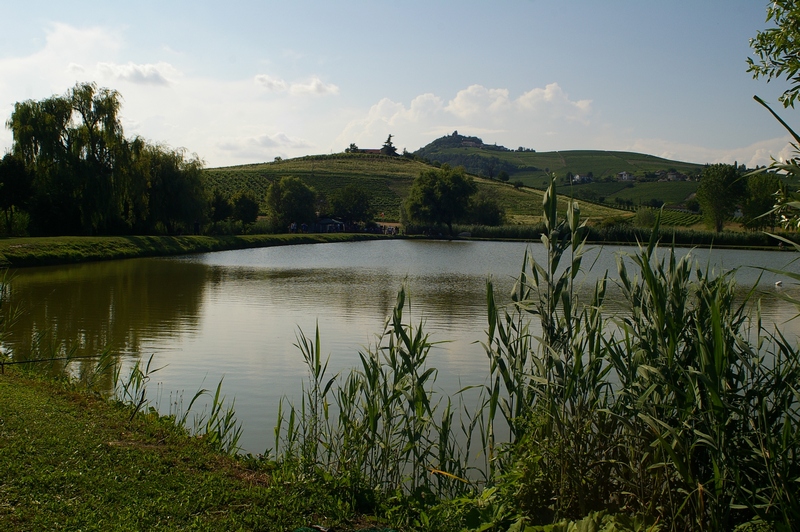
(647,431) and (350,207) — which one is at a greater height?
(350,207)

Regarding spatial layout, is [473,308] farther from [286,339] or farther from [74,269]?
[74,269]

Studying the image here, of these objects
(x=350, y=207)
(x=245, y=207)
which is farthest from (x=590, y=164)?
(x=245, y=207)

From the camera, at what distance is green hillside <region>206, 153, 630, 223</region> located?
304 feet

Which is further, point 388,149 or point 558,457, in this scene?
point 388,149

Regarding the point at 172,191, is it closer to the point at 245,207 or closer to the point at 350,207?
the point at 245,207

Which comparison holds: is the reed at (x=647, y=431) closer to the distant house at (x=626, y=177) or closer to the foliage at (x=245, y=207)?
the foliage at (x=245, y=207)

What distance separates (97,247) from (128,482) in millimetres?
30130

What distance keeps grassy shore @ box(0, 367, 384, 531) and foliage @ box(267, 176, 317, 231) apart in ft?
214

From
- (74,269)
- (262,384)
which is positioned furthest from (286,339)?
(74,269)

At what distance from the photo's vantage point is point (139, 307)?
15.9 m

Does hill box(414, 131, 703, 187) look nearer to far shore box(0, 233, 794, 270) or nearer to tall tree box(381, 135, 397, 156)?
tall tree box(381, 135, 397, 156)

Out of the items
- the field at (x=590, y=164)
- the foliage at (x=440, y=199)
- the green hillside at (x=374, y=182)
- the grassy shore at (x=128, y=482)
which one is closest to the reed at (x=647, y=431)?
the grassy shore at (x=128, y=482)

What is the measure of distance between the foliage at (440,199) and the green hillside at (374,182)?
32.4ft

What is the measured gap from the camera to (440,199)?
77.3 metres
